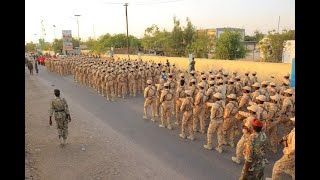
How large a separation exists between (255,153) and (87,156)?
16.6 feet

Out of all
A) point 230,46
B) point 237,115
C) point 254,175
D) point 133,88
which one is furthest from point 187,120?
point 230,46

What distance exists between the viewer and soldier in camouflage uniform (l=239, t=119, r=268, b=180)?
20.1 ft

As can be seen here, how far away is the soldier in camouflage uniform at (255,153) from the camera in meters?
6.13

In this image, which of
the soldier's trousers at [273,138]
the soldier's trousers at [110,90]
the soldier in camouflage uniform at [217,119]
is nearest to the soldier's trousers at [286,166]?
the soldier in camouflage uniform at [217,119]

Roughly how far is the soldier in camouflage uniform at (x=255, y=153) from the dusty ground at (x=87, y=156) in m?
2.02

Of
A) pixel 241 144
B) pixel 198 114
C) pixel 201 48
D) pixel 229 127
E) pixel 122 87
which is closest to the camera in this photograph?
pixel 241 144

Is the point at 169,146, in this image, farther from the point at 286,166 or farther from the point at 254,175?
the point at 286,166

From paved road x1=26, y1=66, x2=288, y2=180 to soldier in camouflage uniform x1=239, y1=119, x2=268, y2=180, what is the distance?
4.70ft

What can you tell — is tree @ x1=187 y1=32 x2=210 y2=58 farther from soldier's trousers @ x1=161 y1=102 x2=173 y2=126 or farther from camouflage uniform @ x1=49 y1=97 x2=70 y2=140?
camouflage uniform @ x1=49 y1=97 x2=70 y2=140

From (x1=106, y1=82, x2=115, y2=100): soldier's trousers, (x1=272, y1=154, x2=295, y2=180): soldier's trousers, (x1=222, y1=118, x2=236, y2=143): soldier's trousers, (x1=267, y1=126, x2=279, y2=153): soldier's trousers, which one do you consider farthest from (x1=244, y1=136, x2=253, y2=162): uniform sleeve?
(x1=106, y1=82, x2=115, y2=100): soldier's trousers

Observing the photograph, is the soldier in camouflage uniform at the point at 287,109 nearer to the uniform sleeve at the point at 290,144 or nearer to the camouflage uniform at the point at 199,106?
the camouflage uniform at the point at 199,106

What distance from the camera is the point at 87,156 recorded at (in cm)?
926

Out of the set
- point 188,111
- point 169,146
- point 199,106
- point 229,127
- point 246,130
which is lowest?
point 169,146
